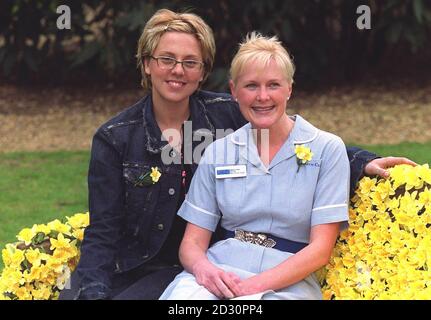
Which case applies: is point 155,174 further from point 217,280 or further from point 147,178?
point 217,280

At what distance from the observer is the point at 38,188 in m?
7.91

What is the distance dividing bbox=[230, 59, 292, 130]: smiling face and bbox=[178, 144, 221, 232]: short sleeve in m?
0.27

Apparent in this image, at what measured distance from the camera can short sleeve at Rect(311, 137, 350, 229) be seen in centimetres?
355

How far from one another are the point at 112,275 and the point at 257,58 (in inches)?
43.1

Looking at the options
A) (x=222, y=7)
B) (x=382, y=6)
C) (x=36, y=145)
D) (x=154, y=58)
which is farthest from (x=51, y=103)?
(x=154, y=58)

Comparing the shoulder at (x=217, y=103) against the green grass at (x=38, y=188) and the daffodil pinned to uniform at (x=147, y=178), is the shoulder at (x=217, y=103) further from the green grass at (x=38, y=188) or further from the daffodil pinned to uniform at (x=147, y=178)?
the green grass at (x=38, y=188)

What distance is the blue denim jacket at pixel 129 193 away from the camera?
153 inches

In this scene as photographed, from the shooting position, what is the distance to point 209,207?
12.3 ft

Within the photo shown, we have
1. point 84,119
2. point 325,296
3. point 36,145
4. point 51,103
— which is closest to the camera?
point 325,296

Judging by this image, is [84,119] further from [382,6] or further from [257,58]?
[257,58]

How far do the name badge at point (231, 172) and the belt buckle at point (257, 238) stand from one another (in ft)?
0.74

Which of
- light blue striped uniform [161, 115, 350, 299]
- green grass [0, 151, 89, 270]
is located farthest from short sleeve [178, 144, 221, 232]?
green grass [0, 151, 89, 270]

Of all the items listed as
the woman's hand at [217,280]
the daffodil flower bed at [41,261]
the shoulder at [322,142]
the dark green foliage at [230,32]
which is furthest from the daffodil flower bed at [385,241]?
the dark green foliage at [230,32]

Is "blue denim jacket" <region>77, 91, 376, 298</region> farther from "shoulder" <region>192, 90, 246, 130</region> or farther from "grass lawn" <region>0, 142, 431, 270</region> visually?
"grass lawn" <region>0, 142, 431, 270</region>
